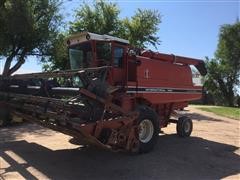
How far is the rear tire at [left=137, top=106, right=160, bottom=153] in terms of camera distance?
10.5 metres

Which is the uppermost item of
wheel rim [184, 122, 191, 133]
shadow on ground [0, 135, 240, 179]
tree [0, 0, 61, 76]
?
tree [0, 0, 61, 76]

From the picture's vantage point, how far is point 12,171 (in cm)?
877

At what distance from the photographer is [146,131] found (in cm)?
1091

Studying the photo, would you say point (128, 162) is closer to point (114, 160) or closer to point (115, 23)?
point (114, 160)

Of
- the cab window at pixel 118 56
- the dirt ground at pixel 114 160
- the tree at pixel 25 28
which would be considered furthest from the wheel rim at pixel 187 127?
the tree at pixel 25 28

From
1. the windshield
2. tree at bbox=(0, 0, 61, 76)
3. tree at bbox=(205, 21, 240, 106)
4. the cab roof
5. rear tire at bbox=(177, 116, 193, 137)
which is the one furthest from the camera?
tree at bbox=(205, 21, 240, 106)

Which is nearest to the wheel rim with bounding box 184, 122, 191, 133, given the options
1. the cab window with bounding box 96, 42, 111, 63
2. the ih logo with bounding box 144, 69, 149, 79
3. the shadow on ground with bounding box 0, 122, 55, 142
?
the ih logo with bounding box 144, 69, 149, 79

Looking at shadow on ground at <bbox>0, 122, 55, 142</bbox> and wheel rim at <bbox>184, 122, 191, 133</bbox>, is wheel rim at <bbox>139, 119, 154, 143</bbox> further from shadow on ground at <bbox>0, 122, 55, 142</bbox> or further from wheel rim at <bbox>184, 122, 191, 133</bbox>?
shadow on ground at <bbox>0, 122, 55, 142</bbox>

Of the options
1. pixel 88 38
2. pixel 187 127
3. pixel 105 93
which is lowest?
pixel 187 127

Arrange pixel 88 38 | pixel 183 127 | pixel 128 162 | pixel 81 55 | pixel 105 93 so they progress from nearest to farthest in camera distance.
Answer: pixel 105 93
pixel 128 162
pixel 88 38
pixel 81 55
pixel 183 127

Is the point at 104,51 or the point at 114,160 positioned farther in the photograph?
the point at 104,51

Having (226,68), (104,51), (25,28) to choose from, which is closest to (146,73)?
(104,51)

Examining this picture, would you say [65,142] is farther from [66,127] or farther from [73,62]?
[66,127]

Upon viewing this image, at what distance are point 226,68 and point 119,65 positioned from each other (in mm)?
39968
